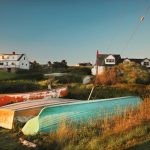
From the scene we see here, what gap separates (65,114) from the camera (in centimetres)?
1276

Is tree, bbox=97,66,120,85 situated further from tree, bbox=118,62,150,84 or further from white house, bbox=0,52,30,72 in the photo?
white house, bbox=0,52,30,72

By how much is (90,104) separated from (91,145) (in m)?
4.95

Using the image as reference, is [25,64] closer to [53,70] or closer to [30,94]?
[53,70]

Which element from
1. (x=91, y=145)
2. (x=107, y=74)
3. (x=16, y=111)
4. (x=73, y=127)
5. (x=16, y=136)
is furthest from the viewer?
(x=107, y=74)

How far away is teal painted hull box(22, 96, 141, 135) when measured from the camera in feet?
39.7

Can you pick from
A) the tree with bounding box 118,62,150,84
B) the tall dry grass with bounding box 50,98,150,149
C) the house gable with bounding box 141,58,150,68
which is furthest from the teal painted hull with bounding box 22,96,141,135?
the house gable with bounding box 141,58,150,68

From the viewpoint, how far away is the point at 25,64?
3482 inches

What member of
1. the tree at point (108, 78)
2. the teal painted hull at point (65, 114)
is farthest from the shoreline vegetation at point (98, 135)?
the tree at point (108, 78)

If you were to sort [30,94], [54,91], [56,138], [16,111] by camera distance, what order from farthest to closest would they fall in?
[54,91] < [30,94] < [16,111] < [56,138]

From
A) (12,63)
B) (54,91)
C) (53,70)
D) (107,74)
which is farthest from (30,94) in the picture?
(12,63)

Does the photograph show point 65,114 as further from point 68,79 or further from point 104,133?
point 68,79

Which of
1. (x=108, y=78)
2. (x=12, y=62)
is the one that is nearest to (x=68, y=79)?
(x=108, y=78)

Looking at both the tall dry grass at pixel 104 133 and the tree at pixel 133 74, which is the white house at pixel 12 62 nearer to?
the tree at pixel 133 74

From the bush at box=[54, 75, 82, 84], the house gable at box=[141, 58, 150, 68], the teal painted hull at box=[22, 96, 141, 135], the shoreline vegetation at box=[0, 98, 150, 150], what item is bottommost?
the shoreline vegetation at box=[0, 98, 150, 150]
